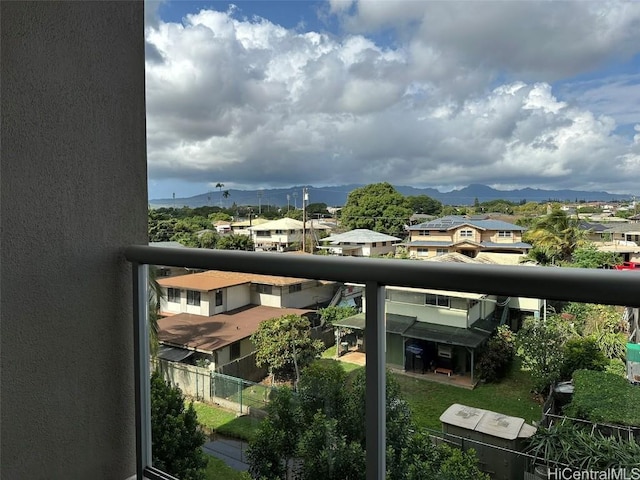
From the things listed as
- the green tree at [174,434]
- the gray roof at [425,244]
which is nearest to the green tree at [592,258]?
the gray roof at [425,244]

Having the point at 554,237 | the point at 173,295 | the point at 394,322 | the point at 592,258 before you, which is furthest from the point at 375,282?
the point at 554,237

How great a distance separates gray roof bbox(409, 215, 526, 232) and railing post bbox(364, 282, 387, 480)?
1148mm

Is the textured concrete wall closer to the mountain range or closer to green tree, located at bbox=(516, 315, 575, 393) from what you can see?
the mountain range

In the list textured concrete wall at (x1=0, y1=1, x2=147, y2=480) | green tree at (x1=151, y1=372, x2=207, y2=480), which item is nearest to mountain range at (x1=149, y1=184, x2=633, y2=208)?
textured concrete wall at (x1=0, y1=1, x2=147, y2=480)

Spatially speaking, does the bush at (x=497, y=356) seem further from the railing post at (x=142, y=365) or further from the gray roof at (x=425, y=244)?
the railing post at (x=142, y=365)

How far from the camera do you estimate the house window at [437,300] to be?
1.15 m

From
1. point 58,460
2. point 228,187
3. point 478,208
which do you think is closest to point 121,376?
point 58,460

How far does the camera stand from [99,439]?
1.79m

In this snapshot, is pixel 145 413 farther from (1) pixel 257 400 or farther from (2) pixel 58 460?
(1) pixel 257 400

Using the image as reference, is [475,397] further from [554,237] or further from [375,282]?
[554,237]

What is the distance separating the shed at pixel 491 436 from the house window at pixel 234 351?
0.78 metres

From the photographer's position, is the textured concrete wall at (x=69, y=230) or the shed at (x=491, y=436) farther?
the textured concrete wall at (x=69, y=230)

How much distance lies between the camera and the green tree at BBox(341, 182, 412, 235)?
7.86 ft

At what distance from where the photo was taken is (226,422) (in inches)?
65.0
